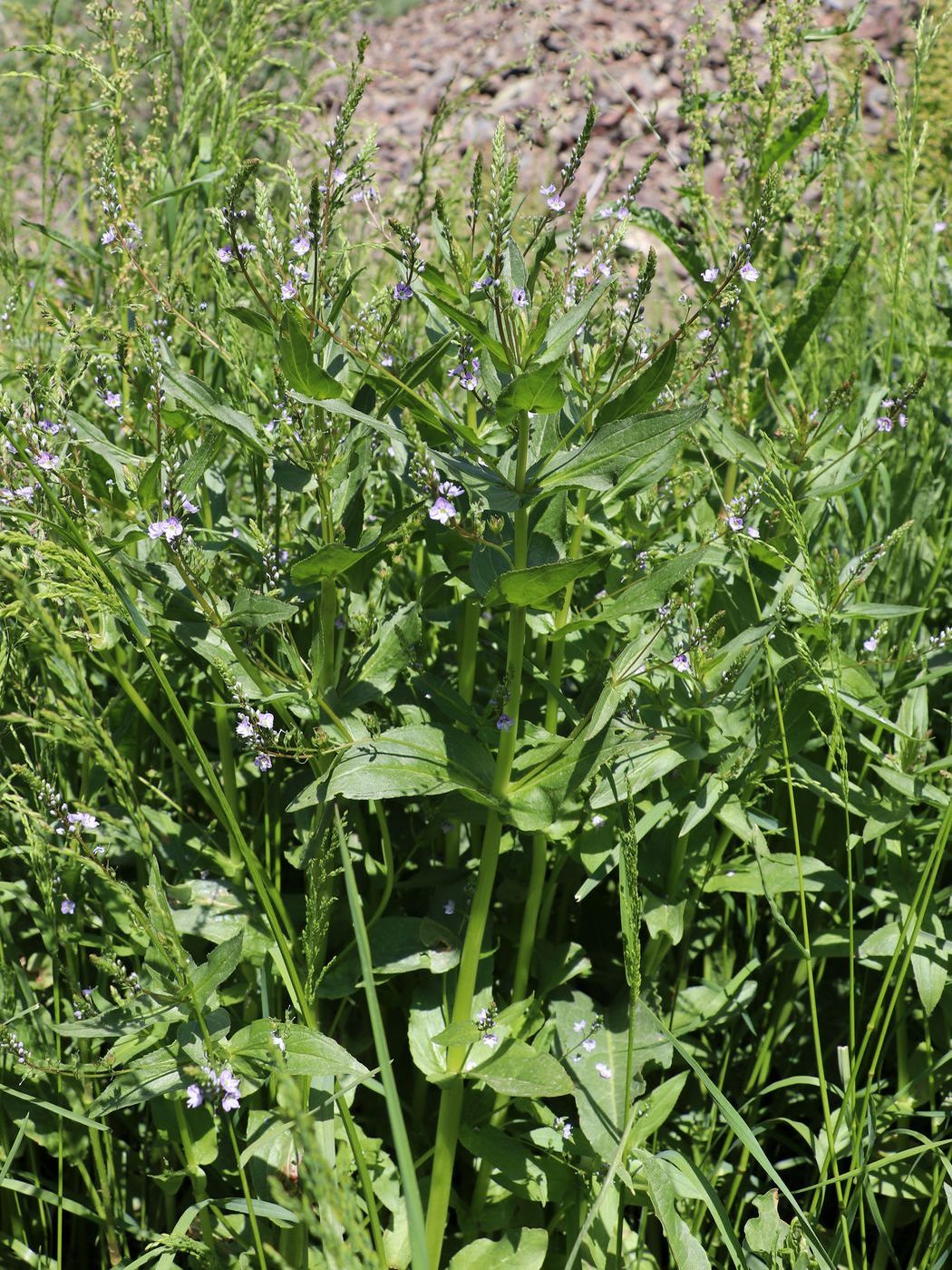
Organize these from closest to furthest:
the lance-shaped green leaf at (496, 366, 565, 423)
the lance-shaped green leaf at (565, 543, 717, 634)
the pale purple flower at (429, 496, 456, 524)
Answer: the lance-shaped green leaf at (496, 366, 565, 423) → the pale purple flower at (429, 496, 456, 524) → the lance-shaped green leaf at (565, 543, 717, 634)

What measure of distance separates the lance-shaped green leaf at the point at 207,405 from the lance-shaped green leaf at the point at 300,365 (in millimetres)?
156

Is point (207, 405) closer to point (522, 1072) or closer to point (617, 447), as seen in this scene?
point (617, 447)

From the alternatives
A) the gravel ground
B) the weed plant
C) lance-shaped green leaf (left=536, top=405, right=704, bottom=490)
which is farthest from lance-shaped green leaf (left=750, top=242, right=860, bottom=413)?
the gravel ground

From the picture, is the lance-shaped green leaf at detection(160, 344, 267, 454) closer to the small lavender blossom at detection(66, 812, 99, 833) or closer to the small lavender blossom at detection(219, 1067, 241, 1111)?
the small lavender blossom at detection(66, 812, 99, 833)

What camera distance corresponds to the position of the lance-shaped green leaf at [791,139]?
2.37 m

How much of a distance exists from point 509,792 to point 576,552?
530 mm

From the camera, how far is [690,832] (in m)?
2.05

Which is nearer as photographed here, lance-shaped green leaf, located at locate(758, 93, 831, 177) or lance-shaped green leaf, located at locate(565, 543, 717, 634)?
lance-shaped green leaf, located at locate(565, 543, 717, 634)

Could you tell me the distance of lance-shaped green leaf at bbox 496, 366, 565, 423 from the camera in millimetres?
1435

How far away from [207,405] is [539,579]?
622mm

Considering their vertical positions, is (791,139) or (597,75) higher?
(597,75)

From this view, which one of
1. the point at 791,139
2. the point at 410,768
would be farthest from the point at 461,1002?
the point at 791,139

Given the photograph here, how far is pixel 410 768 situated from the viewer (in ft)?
5.35

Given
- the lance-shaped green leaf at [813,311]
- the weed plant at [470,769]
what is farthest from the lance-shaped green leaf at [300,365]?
the lance-shaped green leaf at [813,311]
